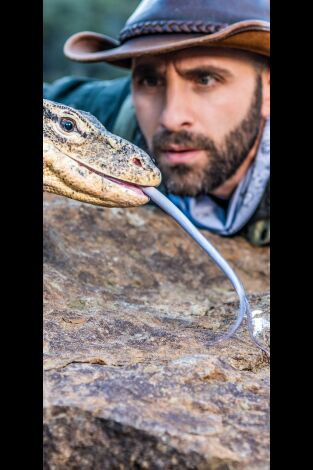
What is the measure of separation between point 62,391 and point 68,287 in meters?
0.78

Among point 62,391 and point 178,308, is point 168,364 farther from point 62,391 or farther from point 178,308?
point 178,308

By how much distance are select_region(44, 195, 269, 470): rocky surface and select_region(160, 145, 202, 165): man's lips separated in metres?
0.71

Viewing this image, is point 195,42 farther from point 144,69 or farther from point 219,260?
point 219,260

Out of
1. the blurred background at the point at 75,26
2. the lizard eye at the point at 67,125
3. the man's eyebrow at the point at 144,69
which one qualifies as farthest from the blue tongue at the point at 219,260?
the blurred background at the point at 75,26

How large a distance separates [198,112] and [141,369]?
1889 mm

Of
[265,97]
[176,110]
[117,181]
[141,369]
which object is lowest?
[141,369]

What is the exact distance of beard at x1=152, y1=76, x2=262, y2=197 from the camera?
3258mm

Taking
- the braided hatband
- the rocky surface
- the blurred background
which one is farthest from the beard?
Result: the blurred background

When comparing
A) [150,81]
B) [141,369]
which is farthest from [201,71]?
[141,369]

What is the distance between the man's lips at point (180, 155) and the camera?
3223 millimetres

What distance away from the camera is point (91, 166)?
1.91 metres

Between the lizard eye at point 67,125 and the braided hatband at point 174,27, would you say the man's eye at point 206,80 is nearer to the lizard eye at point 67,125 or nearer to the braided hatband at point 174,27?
the braided hatband at point 174,27

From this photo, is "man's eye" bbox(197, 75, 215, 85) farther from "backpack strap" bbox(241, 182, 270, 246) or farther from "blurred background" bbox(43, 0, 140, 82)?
"blurred background" bbox(43, 0, 140, 82)

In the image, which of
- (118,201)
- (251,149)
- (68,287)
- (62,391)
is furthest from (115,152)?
(251,149)
